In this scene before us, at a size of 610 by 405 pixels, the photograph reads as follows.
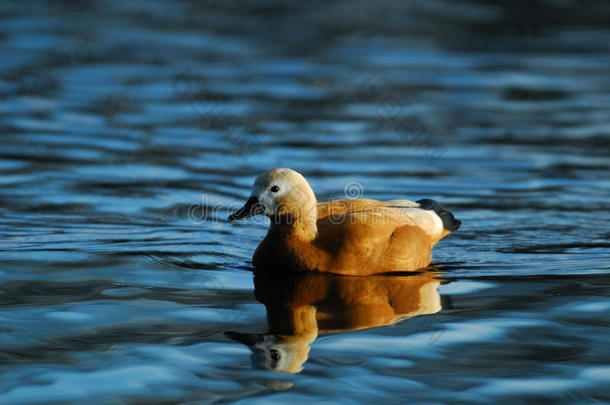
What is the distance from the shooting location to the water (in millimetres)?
5832

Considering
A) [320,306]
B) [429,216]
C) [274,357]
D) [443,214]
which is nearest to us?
[274,357]

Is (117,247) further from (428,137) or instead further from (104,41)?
(104,41)

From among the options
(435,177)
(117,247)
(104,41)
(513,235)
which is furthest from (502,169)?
(104,41)

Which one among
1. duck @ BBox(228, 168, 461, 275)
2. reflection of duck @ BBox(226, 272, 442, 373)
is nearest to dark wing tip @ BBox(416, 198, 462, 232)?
duck @ BBox(228, 168, 461, 275)

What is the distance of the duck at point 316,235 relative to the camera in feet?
26.1

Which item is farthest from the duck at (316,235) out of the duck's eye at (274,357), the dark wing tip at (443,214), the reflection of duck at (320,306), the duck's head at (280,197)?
the duck's eye at (274,357)

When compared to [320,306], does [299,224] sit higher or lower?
higher

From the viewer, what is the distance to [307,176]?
12.3 meters

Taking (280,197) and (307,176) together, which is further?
(307,176)

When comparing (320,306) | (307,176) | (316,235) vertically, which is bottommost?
(320,306)

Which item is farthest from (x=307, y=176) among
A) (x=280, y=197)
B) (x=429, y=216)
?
(x=280, y=197)

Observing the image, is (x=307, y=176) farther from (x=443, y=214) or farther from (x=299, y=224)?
(x=299, y=224)

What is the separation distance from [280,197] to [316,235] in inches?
18.0

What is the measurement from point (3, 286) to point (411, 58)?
14.9 metres
